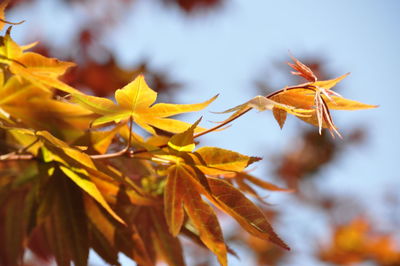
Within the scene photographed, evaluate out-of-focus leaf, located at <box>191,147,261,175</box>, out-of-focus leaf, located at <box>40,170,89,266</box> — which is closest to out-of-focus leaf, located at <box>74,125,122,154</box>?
out-of-focus leaf, located at <box>40,170,89,266</box>

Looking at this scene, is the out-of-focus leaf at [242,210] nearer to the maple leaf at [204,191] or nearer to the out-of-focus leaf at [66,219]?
the maple leaf at [204,191]

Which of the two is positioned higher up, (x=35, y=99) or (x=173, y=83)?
(x=173, y=83)

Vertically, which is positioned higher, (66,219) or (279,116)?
(279,116)

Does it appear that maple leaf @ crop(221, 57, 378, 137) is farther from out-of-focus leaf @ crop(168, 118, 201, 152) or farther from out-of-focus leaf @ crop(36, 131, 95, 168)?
out-of-focus leaf @ crop(36, 131, 95, 168)

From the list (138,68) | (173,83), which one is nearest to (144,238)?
(138,68)

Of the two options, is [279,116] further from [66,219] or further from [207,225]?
[66,219]

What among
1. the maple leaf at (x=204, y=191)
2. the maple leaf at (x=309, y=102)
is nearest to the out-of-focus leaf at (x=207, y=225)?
the maple leaf at (x=204, y=191)

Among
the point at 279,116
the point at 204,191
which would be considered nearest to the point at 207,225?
the point at 204,191

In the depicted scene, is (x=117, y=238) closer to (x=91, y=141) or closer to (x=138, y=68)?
(x=91, y=141)
